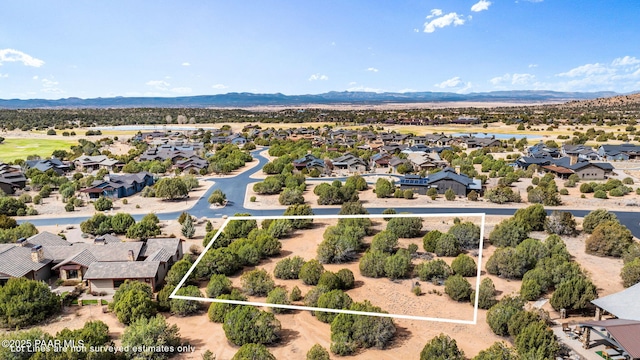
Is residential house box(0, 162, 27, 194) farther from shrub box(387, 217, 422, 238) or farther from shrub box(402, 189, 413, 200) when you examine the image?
shrub box(402, 189, 413, 200)

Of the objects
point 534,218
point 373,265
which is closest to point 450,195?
point 534,218

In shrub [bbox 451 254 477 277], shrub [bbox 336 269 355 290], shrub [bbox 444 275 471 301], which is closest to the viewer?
shrub [bbox 444 275 471 301]

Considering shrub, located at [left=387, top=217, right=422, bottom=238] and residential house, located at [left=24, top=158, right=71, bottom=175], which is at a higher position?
residential house, located at [left=24, top=158, right=71, bottom=175]

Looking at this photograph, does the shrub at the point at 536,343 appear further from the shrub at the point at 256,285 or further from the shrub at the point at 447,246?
the shrub at the point at 256,285

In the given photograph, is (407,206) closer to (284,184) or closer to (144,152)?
(284,184)

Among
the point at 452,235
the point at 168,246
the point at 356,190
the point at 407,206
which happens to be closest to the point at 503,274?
the point at 452,235

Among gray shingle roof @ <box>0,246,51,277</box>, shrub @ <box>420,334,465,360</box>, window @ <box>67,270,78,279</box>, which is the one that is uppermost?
gray shingle roof @ <box>0,246,51,277</box>

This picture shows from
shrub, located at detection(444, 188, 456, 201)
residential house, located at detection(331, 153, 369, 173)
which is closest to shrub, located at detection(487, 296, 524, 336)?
shrub, located at detection(444, 188, 456, 201)
